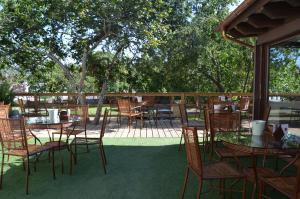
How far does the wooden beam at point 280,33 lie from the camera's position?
15.9 ft

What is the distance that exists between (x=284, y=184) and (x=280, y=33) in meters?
3.40

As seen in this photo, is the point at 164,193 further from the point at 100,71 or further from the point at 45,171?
the point at 100,71

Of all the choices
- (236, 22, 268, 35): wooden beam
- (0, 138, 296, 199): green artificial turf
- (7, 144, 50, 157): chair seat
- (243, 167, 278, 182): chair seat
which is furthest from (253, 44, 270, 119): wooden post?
(7, 144, 50, 157): chair seat

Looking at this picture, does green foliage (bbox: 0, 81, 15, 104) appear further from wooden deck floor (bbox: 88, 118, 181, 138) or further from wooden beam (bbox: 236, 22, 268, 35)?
wooden beam (bbox: 236, 22, 268, 35)

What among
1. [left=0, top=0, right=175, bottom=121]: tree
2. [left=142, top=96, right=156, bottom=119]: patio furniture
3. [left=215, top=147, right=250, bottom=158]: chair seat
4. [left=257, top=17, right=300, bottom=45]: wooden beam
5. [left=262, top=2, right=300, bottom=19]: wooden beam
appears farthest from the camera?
[left=142, top=96, right=156, bottom=119]: patio furniture

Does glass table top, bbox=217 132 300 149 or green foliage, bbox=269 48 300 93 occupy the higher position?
green foliage, bbox=269 48 300 93

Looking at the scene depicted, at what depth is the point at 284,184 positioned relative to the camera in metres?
2.62

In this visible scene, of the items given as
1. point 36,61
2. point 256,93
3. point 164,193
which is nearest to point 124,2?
point 36,61

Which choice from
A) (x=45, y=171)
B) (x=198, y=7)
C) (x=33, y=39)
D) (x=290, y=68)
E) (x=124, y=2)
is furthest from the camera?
(x=198, y=7)

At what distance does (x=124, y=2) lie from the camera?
809 cm

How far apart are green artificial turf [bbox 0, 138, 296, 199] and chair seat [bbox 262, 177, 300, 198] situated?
87 cm

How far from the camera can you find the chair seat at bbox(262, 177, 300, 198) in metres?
2.45

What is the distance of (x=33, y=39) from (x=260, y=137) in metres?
7.44

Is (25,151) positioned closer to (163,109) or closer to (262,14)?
(262,14)
